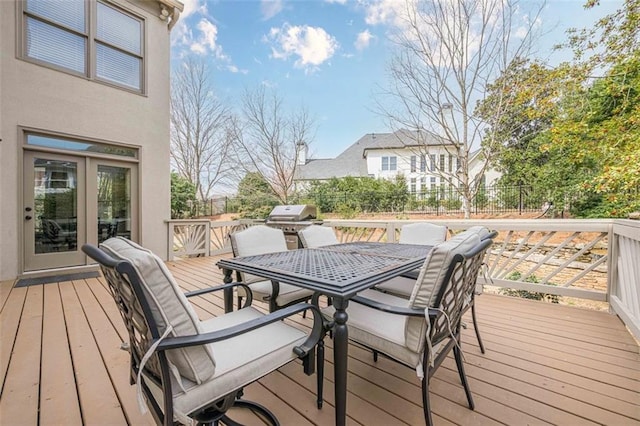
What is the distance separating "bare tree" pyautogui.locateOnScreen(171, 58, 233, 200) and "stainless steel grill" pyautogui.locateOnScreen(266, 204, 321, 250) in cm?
825

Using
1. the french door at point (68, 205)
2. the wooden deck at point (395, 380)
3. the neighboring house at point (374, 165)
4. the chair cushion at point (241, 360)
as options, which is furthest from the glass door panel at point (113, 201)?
the neighboring house at point (374, 165)

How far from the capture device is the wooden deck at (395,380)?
150cm

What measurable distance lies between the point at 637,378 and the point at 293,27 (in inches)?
393

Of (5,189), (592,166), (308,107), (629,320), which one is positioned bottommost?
(629,320)

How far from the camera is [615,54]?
17.1 ft

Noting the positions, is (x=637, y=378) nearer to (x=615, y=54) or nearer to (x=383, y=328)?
(x=383, y=328)

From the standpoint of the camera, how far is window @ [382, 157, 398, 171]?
17.2m

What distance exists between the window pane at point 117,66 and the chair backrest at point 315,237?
4.97 metres

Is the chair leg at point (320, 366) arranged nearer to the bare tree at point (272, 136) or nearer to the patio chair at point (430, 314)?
the patio chair at point (430, 314)

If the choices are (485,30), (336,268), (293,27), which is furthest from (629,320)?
(293,27)

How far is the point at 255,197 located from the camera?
41.3ft

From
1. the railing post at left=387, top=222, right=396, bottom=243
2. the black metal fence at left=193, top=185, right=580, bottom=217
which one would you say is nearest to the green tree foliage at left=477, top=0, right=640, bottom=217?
the black metal fence at left=193, top=185, right=580, bottom=217

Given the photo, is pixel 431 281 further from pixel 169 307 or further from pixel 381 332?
pixel 169 307

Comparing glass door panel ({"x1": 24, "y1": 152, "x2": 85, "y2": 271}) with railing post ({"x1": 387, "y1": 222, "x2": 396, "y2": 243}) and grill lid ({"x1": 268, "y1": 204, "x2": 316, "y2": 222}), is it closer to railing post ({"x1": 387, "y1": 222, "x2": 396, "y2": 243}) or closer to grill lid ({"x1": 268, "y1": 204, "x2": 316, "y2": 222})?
grill lid ({"x1": 268, "y1": 204, "x2": 316, "y2": 222})
